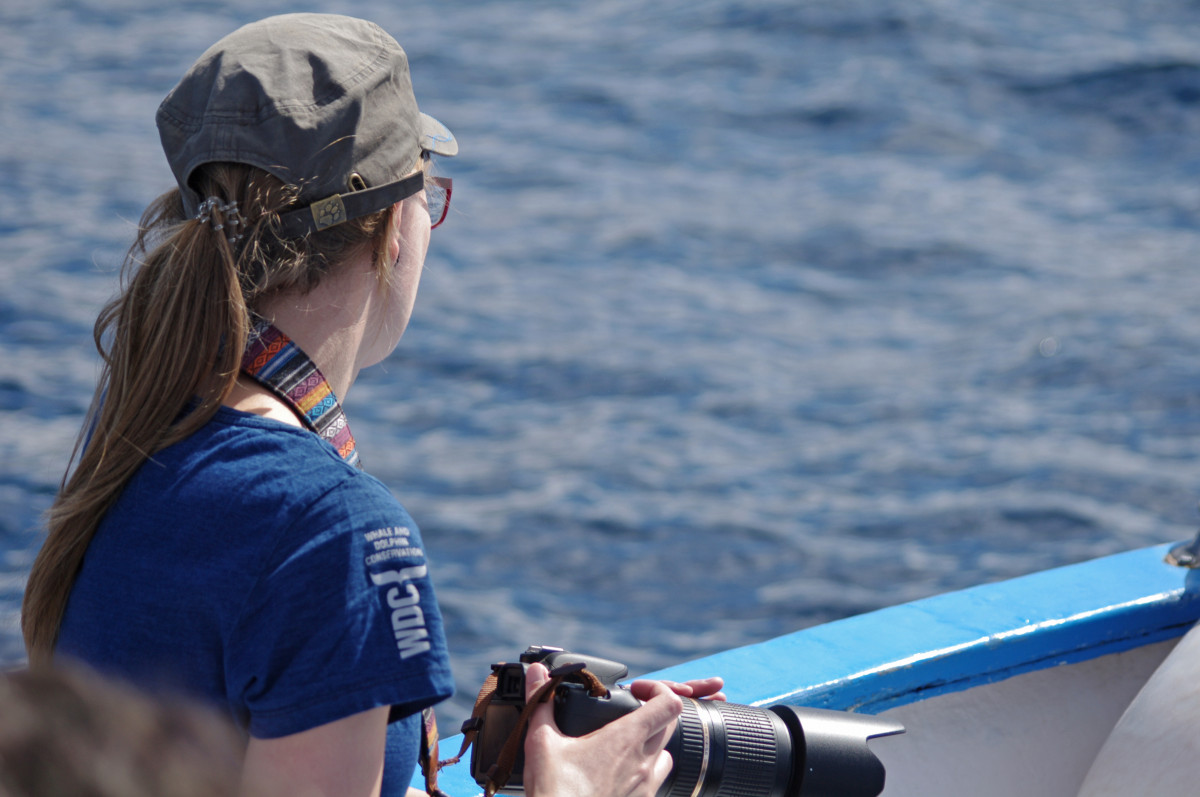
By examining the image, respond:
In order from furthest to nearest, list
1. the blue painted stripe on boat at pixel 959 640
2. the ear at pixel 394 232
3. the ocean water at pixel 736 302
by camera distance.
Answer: the ocean water at pixel 736 302
the blue painted stripe on boat at pixel 959 640
the ear at pixel 394 232

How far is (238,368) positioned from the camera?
4.45 ft

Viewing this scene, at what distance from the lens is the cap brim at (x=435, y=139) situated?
1.58 metres

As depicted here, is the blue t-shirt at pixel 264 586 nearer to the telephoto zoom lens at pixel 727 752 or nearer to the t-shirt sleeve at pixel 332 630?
the t-shirt sleeve at pixel 332 630

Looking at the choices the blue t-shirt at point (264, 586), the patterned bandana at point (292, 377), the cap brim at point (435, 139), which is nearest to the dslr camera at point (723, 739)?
the blue t-shirt at point (264, 586)

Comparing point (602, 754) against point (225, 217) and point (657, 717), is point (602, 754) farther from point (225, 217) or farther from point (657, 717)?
point (225, 217)

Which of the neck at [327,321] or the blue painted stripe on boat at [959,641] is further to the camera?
the blue painted stripe on boat at [959,641]

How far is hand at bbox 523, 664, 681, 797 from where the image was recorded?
1438mm

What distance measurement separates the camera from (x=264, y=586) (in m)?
1.24

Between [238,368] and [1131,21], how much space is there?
11.6m

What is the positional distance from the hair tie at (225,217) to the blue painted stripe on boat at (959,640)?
1.22 m

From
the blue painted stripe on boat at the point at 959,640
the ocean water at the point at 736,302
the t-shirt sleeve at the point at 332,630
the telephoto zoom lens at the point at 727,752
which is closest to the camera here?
the t-shirt sleeve at the point at 332,630

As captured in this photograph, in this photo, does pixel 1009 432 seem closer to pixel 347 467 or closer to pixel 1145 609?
pixel 1145 609

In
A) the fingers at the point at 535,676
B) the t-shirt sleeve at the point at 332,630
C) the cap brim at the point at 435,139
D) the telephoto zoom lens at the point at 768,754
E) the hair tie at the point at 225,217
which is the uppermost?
the cap brim at the point at 435,139

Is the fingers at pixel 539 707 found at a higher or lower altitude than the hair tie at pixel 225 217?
lower
